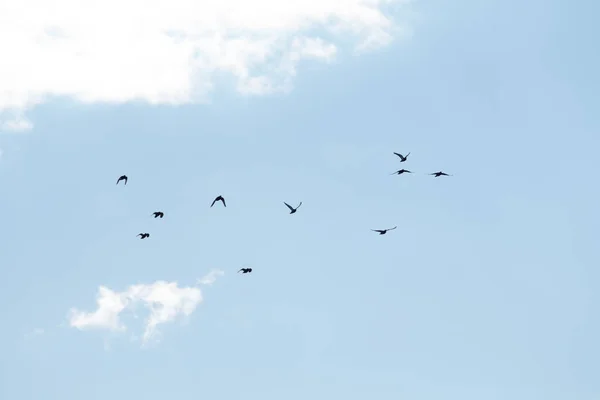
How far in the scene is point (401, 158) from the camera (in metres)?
144

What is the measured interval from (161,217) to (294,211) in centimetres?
2326

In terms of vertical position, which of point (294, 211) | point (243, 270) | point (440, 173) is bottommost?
point (243, 270)

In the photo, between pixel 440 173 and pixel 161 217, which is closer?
pixel 161 217

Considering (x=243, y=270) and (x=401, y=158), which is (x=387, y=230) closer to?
(x=401, y=158)

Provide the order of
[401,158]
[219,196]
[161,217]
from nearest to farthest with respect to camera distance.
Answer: [161,217] → [219,196] → [401,158]

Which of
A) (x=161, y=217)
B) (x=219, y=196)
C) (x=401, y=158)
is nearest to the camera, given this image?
(x=161, y=217)

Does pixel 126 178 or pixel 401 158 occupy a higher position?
pixel 401 158

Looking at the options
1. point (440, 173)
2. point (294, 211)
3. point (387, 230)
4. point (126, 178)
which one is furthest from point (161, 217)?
point (440, 173)

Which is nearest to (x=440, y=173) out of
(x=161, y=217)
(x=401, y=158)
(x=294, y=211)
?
(x=401, y=158)

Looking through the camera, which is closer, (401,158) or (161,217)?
(161,217)

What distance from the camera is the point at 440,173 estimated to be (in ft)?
477

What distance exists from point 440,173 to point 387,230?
1666 centimetres

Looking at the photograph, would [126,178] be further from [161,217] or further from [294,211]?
[294,211]

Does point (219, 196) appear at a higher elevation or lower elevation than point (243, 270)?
higher
